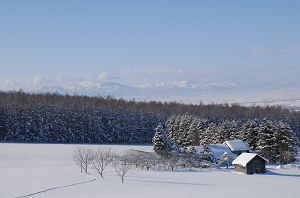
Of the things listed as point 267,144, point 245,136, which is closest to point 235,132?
point 245,136

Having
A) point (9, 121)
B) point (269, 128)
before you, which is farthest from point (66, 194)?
point (9, 121)

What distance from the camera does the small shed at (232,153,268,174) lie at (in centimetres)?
4353

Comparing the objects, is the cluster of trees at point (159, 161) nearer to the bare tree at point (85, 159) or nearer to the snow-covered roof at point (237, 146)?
the bare tree at point (85, 159)

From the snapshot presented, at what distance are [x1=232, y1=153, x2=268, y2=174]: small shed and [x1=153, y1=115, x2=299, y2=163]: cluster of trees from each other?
9915 mm

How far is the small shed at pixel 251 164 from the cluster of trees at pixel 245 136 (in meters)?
9.92

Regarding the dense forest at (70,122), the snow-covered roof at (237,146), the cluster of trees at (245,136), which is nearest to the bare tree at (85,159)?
the cluster of trees at (245,136)

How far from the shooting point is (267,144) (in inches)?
2121

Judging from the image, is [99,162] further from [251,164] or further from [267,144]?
[267,144]

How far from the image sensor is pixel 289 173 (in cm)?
4272

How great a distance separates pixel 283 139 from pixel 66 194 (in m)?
39.4

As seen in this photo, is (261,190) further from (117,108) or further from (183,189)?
(117,108)

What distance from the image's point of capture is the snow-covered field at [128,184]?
27.7m

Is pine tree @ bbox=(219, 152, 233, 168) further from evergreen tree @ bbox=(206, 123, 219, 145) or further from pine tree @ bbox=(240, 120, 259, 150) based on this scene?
evergreen tree @ bbox=(206, 123, 219, 145)

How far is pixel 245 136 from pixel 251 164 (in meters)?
17.2
